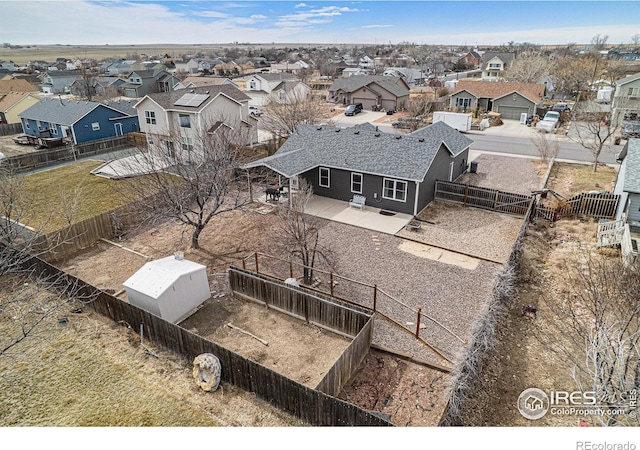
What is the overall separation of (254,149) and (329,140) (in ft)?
28.9

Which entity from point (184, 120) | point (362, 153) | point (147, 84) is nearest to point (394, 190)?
point (362, 153)

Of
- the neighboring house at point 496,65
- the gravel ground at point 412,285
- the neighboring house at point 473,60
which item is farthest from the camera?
the neighboring house at point 473,60

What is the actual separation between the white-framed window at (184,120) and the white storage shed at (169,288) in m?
21.7

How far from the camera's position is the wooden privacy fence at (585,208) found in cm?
2148

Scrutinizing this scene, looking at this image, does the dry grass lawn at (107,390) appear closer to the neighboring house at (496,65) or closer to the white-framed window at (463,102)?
the white-framed window at (463,102)

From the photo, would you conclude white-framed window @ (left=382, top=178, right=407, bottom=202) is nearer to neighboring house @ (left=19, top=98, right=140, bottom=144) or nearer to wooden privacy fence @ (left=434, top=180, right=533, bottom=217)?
wooden privacy fence @ (left=434, top=180, right=533, bottom=217)

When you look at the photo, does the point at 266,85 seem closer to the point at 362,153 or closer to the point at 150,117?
the point at 150,117

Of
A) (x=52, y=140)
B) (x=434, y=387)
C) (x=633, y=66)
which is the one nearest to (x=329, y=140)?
(x=434, y=387)

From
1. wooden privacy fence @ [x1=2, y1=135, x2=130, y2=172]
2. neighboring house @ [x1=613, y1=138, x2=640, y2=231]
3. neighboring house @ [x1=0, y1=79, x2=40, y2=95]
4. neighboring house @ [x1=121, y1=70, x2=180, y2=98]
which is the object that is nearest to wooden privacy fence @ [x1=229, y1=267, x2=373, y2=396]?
neighboring house @ [x1=613, y1=138, x2=640, y2=231]

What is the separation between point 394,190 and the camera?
22.2m

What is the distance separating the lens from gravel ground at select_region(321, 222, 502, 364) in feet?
41.4

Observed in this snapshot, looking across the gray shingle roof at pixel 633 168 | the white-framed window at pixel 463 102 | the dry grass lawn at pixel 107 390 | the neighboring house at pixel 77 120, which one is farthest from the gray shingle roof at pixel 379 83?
the dry grass lawn at pixel 107 390

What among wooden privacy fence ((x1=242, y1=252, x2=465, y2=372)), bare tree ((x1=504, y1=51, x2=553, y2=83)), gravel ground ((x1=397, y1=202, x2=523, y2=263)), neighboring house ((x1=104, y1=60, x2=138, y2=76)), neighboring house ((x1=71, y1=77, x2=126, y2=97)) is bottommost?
wooden privacy fence ((x1=242, y1=252, x2=465, y2=372))

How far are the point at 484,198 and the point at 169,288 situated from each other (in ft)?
58.4
